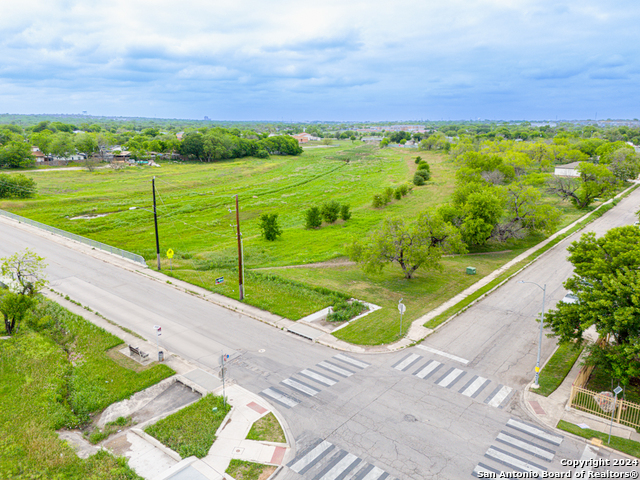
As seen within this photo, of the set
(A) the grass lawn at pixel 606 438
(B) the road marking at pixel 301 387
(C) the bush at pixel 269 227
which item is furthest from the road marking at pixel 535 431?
(C) the bush at pixel 269 227

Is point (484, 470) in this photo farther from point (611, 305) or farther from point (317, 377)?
point (611, 305)

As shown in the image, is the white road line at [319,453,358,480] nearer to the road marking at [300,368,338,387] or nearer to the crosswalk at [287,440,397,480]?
the crosswalk at [287,440,397,480]

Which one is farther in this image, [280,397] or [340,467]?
[280,397]

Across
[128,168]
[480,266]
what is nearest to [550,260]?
[480,266]

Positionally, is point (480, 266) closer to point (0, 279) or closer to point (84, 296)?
point (84, 296)

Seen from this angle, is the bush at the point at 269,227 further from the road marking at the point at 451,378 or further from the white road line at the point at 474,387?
the white road line at the point at 474,387

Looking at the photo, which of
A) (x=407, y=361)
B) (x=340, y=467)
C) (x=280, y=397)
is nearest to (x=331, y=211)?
(x=407, y=361)

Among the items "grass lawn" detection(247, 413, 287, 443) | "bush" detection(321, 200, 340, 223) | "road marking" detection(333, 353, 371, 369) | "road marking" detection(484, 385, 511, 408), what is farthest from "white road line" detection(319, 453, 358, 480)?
"bush" detection(321, 200, 340, 223)
